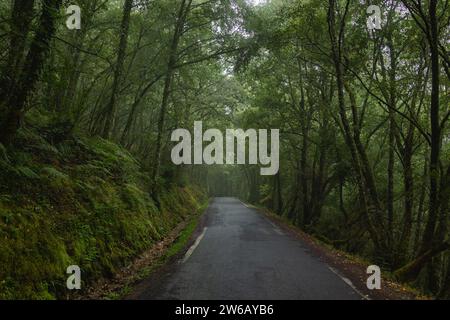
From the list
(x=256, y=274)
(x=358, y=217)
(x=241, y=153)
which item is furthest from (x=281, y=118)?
(x=241, y=153)

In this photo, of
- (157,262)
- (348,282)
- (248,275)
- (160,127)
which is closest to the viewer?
(348,282)

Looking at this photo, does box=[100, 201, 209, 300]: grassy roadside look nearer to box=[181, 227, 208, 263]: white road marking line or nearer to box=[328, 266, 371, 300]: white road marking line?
box=[181, 227, 208, 263]: white road marking line

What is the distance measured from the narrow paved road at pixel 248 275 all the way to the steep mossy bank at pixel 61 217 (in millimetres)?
1465

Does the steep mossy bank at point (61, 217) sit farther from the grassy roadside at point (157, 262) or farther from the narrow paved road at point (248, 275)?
the narrow paved road at point (248, 275)

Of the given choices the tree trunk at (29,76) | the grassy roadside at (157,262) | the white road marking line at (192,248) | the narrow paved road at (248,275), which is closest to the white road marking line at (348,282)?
the narrow paved road at (248,275)

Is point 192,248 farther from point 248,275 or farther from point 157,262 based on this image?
point 248,275

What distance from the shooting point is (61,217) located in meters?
7.32

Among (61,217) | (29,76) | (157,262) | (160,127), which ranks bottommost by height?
(157,262)

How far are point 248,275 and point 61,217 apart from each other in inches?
159

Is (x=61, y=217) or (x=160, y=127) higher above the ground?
(x=160, y=127)

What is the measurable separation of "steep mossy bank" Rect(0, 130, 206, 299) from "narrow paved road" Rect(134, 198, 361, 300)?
4.80 feet

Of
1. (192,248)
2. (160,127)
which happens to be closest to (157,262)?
(192,248)

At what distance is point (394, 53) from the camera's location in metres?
14.1

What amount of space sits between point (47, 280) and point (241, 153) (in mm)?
40042
